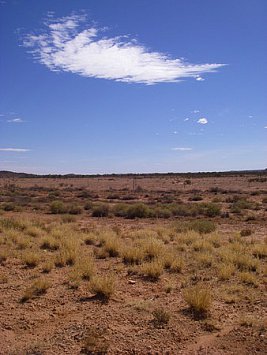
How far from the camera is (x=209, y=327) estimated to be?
8.40m

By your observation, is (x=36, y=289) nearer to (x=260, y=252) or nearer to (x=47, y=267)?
(x=47, y=267)

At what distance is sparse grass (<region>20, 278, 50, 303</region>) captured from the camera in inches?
408

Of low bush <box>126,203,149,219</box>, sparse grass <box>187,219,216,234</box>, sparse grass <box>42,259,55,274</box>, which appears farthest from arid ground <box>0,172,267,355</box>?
low bush <box>126,203,149,219</box>

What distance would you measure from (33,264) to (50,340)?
6027 mm

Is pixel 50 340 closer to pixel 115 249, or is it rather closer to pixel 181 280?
pixel 181 280

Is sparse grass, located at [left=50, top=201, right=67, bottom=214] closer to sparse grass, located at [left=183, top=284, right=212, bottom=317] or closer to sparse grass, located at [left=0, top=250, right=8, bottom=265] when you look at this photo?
sparse grass, located at [left=0, top=250, right=8, bottom=265]

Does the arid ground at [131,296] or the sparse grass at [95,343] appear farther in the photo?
the arid ground at [131,296]

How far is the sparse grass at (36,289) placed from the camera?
34.0ft

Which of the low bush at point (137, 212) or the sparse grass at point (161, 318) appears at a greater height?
the low bush at point (137, 212)

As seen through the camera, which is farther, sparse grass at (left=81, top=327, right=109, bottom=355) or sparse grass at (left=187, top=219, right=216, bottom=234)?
sparse grass at (left=187, top=219, right=216, bottom=234)

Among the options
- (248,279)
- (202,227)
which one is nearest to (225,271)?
(248,279)

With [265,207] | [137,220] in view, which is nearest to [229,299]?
[137,220]

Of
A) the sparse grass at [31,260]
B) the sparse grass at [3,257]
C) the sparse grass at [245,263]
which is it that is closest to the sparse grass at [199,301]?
the sparse grass at [245,263]

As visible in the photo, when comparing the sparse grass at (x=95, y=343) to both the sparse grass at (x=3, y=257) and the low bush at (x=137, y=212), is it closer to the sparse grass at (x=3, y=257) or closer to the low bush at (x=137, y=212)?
the sparse grass at (x=3, y=257)
